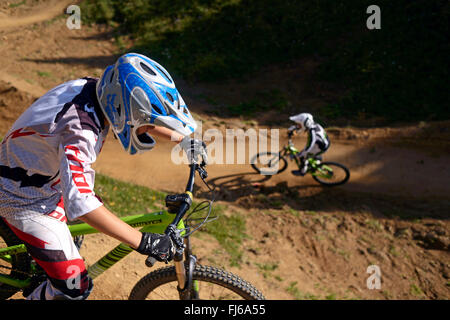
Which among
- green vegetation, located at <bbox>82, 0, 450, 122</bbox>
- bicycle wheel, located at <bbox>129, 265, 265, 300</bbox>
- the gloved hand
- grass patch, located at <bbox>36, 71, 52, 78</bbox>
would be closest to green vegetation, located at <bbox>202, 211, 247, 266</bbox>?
bicycle wheel, located at <bbox>129, 265, 265, 300</bbox>

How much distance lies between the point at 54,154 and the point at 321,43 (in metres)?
19.7

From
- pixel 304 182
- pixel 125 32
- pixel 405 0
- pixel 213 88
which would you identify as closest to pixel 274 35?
pixel 213 88

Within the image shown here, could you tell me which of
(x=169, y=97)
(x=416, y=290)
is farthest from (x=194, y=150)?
(x=416, y=290)

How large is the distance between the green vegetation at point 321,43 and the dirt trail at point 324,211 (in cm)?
317

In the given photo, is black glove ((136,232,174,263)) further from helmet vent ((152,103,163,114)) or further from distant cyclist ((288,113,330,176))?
distant cyclist ((288,113,330,176))

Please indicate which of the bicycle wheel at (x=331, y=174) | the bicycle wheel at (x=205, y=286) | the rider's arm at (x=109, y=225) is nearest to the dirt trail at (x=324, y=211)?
the bicycle wheel at (x=331, y=174)

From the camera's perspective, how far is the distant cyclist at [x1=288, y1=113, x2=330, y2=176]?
9984mm

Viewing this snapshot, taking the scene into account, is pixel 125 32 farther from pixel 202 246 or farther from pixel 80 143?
pixel 80 143

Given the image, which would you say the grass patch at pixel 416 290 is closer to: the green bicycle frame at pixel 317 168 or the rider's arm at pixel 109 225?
the green bicycle frame at pixel 317 168

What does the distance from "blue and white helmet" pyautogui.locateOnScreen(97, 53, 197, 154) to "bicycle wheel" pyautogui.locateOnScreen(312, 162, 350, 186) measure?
8.60m

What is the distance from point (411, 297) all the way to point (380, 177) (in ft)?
16.9

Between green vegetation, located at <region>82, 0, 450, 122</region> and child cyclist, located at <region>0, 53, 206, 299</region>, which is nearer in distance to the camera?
child cyclist, located at <region>0, 53, 206, 299</region>

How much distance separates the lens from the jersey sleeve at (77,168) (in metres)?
2.44

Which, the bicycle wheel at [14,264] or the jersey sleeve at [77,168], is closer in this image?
the jersey sleeve at [77,168]
